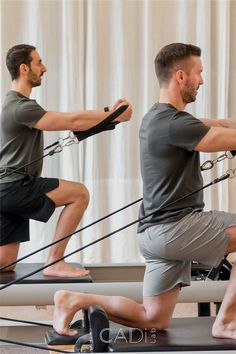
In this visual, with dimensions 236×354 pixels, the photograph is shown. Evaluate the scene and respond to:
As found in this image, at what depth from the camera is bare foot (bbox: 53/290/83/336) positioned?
2.95 m

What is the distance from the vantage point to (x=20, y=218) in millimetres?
4152

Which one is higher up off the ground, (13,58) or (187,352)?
(13,58)

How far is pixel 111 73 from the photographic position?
20.1 ft

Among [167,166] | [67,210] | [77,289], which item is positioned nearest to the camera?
[167,166]

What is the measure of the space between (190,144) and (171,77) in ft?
1.09

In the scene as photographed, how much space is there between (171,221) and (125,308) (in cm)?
38

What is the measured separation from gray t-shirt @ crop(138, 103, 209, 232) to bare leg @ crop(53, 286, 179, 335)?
0.29 metres

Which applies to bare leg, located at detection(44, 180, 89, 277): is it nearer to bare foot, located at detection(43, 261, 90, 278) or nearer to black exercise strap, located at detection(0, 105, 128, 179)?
bare foot, located at detection(43, 261, 90, 278)

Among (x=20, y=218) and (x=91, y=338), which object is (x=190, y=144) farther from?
(x=20, y=218)

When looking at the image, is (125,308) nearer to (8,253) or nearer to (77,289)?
(77,289)

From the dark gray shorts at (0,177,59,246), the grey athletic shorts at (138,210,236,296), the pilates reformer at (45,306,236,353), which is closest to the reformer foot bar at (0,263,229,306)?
the dark gray shorts at (0,177,59,246)

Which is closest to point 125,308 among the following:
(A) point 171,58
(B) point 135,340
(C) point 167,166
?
(B) point 135,340

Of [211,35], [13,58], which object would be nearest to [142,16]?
[211,35]

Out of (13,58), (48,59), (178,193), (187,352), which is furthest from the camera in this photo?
(48,59)
